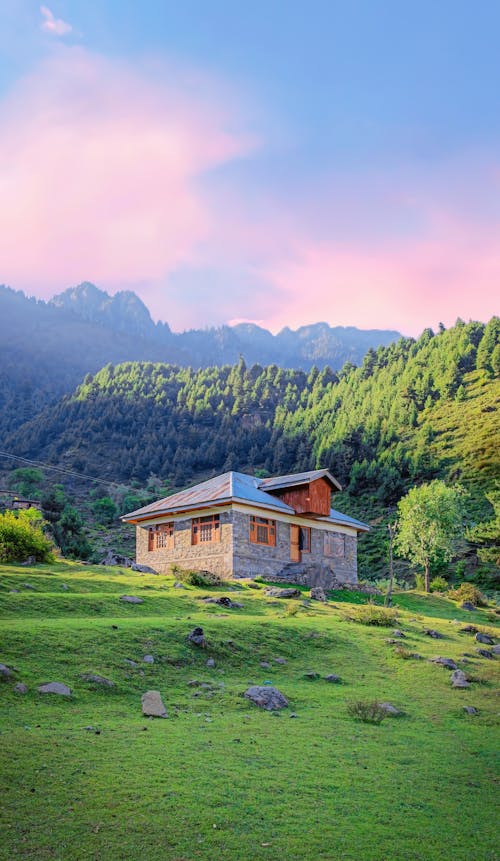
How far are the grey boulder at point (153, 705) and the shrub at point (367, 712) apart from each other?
3.63m

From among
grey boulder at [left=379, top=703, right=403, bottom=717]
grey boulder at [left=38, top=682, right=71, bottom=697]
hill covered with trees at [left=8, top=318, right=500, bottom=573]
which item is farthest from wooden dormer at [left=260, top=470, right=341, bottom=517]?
grey boulder at [left=38, top=682, right=71, bottom=697]

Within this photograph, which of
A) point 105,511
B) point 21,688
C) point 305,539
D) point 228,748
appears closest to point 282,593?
point 305,539

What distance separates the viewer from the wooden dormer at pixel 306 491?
37.2 meters

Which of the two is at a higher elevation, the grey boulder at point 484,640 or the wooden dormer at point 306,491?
the wooden dormer at point 306,491

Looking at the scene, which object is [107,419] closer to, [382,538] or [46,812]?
[382,538]

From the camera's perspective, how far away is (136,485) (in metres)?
96.5

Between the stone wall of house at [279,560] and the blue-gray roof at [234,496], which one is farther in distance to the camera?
the blue-gray roof at [234,496]

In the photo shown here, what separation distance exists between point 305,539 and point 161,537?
7955mm

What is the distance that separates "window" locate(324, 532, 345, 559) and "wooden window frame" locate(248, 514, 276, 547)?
16.5 feet

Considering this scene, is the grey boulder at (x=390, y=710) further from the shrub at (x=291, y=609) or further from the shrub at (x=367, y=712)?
the shrub at (x=291, y=609)

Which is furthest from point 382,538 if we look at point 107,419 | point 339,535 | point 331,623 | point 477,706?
point 107,419

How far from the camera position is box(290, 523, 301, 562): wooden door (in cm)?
3719

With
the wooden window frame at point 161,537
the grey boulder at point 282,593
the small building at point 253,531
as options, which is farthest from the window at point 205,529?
the grey boulder at point 282,593

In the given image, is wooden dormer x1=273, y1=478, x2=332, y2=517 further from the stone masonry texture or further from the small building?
the stone masonry texture
